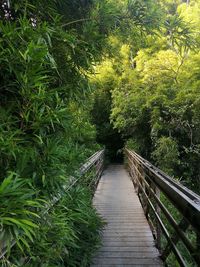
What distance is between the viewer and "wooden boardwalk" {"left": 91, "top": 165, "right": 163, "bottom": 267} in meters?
2.56

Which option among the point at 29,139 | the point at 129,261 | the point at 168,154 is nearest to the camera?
the point at 29,139

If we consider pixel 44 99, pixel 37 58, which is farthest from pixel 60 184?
pixel 37 58

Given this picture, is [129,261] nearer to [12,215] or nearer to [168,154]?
[12,215]

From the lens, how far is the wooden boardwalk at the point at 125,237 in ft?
8.41

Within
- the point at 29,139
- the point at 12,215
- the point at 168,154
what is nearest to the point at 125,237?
the point at 29,139

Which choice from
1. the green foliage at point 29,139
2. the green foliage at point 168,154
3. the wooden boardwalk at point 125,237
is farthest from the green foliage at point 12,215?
the green foliage at point 168,154

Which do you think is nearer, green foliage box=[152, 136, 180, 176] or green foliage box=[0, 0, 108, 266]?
green foliage box=[0, 0, 108, 266]

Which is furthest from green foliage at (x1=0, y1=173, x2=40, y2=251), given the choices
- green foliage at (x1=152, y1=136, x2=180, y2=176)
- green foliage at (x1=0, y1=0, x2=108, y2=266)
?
green foliage at (x1=152, y1=136, x2=180, y2=176)

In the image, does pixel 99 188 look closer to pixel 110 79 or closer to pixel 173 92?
pixel 173 92

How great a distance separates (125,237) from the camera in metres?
3.19

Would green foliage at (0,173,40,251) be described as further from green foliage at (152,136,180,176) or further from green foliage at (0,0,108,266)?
green foliage at (152,136,180,176)

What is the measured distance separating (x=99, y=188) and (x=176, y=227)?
17.0 feet

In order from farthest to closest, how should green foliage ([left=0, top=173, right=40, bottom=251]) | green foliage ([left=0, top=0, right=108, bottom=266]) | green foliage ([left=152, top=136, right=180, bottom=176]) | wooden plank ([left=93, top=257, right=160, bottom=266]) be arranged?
green foliage ([left=152, top=136, right=180, bottom=176]) → wooden plank ([left=93, top=257, right=160, bottom=266]) → green foliage ([left=0, top=0, right=108, bottom=266]) → green foliage ([left=0, top=173, right=40, bottom=251])

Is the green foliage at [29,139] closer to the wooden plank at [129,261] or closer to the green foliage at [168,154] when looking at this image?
the wooden plank at [129,261]
